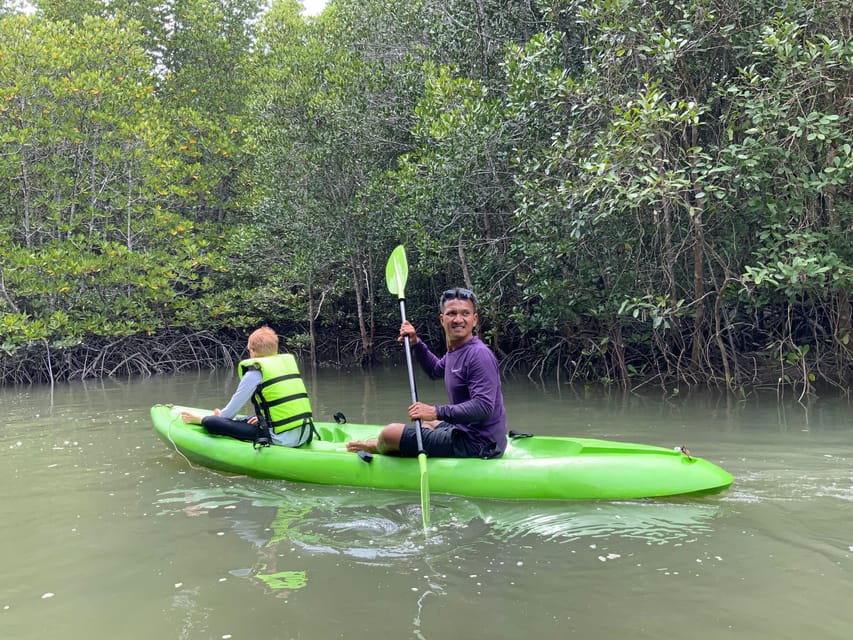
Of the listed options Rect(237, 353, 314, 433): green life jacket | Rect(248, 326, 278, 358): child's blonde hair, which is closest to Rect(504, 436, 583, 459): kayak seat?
Rect(237, 353, 314, 433): green life jacket

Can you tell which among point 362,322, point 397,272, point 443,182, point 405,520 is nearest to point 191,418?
point 397,272

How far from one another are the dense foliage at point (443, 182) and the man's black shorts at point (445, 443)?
111 inches

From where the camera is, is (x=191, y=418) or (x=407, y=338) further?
(x=191, y=418)

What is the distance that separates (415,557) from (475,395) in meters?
0.91

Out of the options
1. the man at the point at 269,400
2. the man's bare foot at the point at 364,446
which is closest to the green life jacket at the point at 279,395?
the man at the point at 269,400

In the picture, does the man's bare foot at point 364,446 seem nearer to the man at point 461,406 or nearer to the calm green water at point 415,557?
the man at point 461,406

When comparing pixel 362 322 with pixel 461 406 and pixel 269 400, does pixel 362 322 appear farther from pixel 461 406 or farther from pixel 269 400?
pixel 461 406

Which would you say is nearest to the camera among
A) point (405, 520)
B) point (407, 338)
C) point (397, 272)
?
point (405, 520)

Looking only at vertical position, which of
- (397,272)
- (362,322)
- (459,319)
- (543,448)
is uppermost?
(397,272)

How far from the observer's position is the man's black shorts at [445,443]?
12.4ft

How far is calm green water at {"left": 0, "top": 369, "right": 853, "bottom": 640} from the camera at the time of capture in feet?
7.36

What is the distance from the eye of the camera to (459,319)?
3523mm

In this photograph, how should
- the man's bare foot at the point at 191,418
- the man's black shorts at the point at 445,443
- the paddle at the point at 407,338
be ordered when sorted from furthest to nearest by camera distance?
the man's bare foot at the point at 191,418
the man's black shorts at the point at 445,443
the paddle at the point at 407,338

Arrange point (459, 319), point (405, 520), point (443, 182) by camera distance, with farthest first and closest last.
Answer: point (443, 182) → point (459, 319) → point (405, 520)
